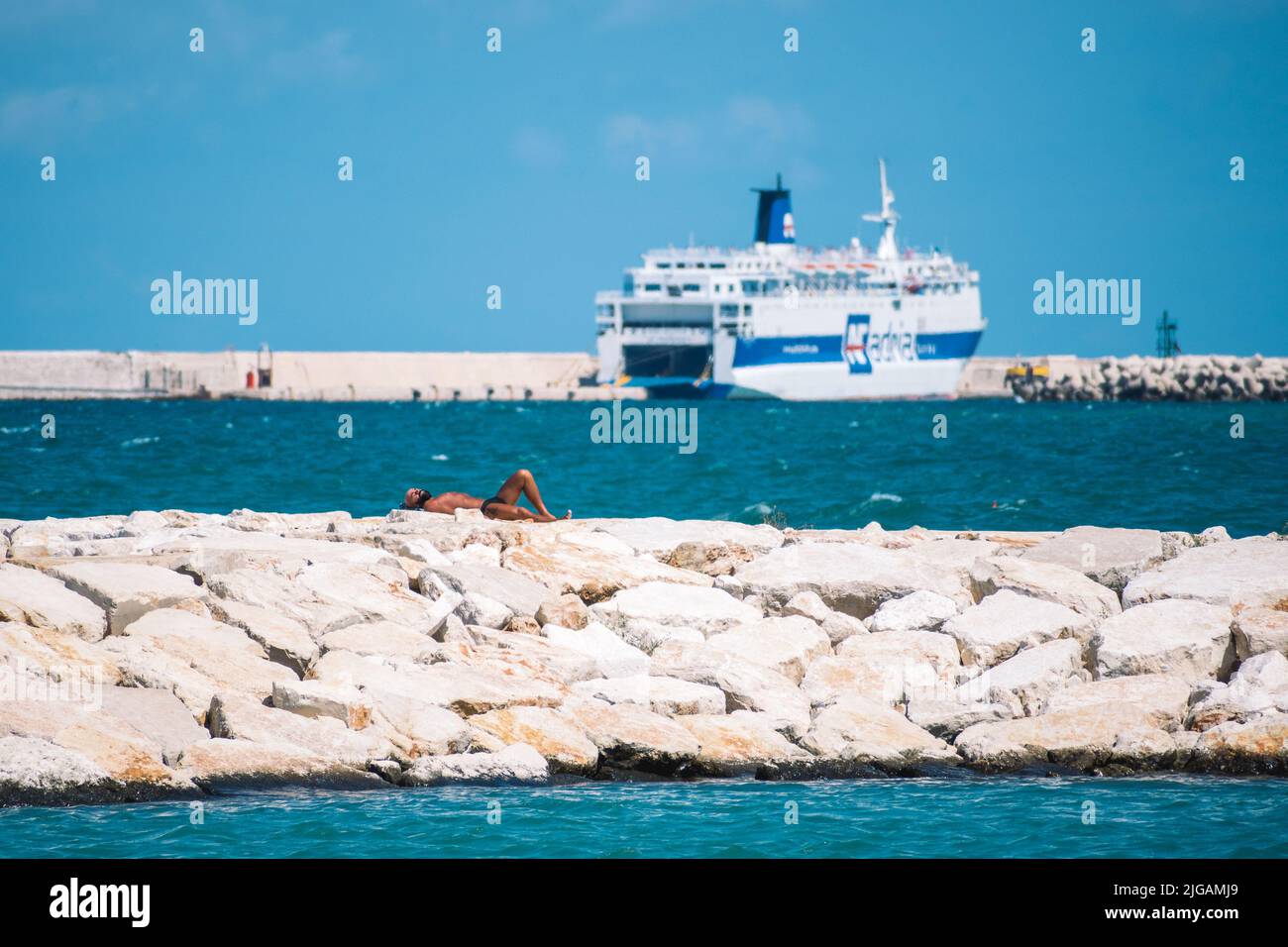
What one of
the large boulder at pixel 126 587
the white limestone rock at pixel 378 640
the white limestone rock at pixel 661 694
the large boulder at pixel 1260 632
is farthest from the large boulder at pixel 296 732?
the large boulder at pixel 1260 632

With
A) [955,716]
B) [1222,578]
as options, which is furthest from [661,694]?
[1222,578]

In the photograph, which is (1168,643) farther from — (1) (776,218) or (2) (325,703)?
(1) (776,218)

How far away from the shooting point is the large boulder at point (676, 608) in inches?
368

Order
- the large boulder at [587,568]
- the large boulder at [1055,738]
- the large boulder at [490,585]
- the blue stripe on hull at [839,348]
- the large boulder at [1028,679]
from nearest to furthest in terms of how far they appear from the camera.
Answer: the large boulder at [1055,738], the large boulder at [1028,679], the large boulder at [490,585], the large boulder at [587,568], the blue stripe on hull at [839,348]

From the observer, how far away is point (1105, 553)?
10.7 metres

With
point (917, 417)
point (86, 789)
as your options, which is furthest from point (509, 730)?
point (917, 417)

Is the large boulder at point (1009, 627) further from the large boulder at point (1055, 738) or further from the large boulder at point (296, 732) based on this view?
the large boulder at point (296, 732)

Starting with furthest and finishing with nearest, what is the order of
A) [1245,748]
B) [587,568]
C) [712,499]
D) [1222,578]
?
1. [712,499]
2. [587,568]
3. [1222,578]
4. [1245,748]

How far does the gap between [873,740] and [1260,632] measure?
2.53 m

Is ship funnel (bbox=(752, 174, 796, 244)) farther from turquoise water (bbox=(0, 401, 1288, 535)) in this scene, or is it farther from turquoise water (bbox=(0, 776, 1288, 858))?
turquoise water (bbox=(0, 776, 1288, 858))

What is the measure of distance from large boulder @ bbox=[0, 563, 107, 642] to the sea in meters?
1.75

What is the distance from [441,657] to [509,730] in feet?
2.90

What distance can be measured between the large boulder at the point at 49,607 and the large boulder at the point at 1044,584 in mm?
5400
